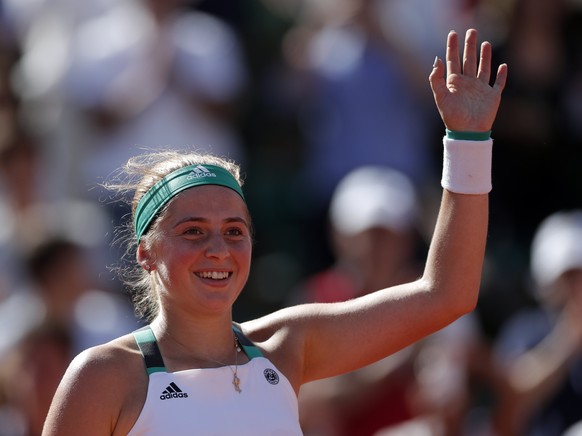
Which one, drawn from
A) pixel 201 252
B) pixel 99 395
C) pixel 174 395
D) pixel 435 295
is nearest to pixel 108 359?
pixel 99 395

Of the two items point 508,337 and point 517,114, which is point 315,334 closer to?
point 508,337

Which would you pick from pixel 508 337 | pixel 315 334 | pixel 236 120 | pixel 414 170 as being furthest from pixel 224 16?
pixel 315 334

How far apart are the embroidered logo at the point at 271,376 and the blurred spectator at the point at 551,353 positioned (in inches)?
112

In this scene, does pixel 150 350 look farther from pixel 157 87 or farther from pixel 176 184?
pixel 157 87

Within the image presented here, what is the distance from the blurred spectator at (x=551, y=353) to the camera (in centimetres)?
651

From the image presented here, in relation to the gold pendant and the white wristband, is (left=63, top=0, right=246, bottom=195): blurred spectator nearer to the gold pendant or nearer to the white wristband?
the white wristband

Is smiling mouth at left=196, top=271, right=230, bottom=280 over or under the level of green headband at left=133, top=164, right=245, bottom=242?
under

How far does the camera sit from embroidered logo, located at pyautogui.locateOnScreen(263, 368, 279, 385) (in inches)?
152

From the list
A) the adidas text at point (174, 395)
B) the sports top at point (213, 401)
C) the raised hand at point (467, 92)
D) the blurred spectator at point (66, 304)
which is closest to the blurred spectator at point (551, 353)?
the blurred spectator at point (66, 304)

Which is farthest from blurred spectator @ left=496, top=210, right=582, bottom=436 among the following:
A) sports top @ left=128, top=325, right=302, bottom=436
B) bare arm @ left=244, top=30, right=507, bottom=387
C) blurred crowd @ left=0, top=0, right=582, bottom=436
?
sports top @ left=128, top=325, right=302, bottom=436

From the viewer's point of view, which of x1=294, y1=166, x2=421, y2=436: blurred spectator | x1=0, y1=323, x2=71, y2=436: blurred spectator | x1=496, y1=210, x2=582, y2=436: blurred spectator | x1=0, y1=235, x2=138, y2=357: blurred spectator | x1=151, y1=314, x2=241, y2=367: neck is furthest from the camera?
x1=0, y1=235, x2=138, y2=357: blurred spectator

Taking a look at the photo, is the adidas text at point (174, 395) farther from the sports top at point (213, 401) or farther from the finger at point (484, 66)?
the finger at point (484, 66)

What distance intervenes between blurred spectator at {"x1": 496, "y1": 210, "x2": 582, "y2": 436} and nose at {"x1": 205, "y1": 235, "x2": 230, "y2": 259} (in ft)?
10.0

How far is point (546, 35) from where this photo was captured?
321 inches
